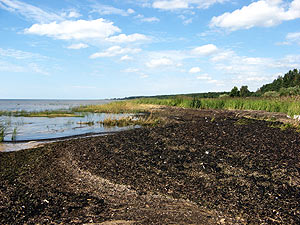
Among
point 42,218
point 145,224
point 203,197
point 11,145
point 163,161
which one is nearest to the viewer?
point 145,224

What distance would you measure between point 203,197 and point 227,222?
0.93 m

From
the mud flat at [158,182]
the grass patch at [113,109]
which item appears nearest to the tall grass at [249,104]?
the grass patch at [113,109]

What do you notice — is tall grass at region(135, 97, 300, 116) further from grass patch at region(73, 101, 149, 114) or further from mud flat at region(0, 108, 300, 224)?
mud flat at region(0, 108, 300, 224)

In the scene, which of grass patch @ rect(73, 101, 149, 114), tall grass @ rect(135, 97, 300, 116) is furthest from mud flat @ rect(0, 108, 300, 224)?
grass patch @ rect(73, 101, 149, 114)

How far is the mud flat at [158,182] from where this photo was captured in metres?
3.95

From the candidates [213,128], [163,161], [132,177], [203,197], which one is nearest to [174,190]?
[203,197]

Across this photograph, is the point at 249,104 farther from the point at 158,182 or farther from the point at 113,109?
the point at 158,182

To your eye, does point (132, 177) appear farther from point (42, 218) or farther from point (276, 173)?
point (276, 173)

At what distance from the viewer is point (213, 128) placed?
10680 millimetres

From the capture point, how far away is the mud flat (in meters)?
3.95

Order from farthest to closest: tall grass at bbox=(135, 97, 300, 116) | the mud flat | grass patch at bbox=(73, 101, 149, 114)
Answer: grass patch at bbox=(73, 101, 149, 114) → tall grass at bbox=(135, 97, 300, 116) → the mud flat

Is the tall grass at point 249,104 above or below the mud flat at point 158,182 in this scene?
above

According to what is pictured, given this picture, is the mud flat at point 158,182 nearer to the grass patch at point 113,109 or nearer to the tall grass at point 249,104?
the tall grass at point 249,104

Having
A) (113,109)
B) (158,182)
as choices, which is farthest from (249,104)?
(158,182)
